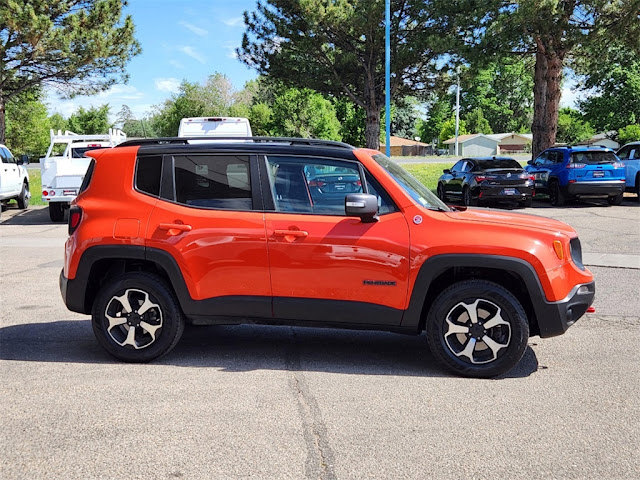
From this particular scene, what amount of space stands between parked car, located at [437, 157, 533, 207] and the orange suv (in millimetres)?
13768

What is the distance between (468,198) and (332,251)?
15.2 metres

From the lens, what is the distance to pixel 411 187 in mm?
5484

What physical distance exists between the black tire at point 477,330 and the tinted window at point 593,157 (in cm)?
1597

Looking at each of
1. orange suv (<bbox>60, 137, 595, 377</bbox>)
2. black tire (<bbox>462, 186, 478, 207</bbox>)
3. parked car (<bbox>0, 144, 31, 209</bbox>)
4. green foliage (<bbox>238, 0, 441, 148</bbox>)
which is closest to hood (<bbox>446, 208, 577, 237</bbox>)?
orange suv (<bbox>60, 137, 595, 377</bbox>)

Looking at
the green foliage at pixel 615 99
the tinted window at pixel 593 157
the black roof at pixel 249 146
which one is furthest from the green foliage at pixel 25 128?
the black roof at pixel 249 146

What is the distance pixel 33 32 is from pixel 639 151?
862 inches

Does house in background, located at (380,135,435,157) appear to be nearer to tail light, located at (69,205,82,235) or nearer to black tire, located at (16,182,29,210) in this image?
black tire, located at (16,182,29,210)

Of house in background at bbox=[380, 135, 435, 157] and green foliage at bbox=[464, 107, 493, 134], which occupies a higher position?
green foliage at bbox=[464, 107, 493, 134]

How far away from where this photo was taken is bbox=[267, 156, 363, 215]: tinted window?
528 cm

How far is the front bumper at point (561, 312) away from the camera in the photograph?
16.4 feet

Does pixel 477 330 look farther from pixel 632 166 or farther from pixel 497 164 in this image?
pixel 632 166

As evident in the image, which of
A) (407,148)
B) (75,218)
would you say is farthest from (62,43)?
(407,148)

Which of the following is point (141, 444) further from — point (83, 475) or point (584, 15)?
point (584, 15)

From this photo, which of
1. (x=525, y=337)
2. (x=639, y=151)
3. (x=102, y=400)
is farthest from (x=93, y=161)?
(x=639, y=151)
